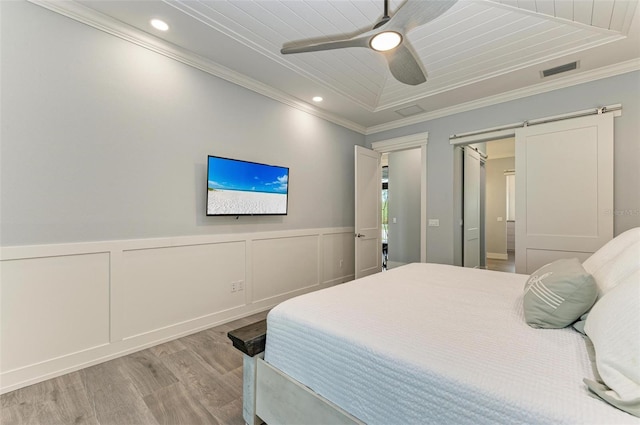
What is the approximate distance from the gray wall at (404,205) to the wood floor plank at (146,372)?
485 centimetres

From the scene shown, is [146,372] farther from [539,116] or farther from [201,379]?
[539,116]

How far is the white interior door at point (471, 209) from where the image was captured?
4309 millimetres

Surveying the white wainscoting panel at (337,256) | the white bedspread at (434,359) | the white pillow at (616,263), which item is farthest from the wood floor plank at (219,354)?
the white pillow at (616,263)

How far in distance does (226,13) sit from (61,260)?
2.26 metres

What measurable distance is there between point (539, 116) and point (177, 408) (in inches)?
176

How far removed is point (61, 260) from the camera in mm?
2020

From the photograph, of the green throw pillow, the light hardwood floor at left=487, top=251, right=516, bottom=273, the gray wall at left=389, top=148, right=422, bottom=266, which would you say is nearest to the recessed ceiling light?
the green throw pillow

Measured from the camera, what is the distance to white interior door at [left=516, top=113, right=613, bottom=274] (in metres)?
2.85

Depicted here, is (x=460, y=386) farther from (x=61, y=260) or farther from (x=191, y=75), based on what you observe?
(x=191, y=75)

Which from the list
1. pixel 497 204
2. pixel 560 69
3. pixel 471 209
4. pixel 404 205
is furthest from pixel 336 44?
pixel 497 204

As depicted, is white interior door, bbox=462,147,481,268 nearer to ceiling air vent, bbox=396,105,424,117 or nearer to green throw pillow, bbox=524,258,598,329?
ceiling air vent, bbox=396,105,424,117

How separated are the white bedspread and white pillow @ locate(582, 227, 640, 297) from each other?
294 millimetres

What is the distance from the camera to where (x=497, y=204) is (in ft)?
24.1

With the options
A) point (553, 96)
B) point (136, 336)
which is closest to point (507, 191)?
point (553, 96)
